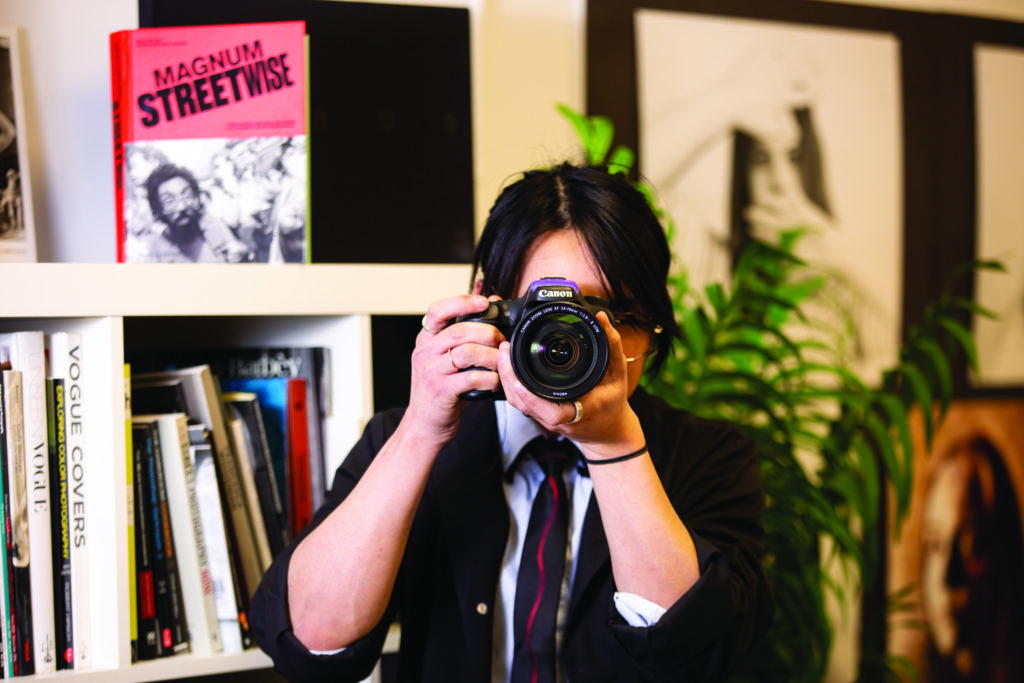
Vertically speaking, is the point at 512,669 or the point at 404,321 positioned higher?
the point at 404,321

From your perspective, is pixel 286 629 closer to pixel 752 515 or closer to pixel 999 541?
pixel 752 515

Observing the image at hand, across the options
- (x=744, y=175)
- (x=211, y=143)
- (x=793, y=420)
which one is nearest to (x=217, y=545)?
(x=211, y=143)

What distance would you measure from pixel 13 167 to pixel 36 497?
0.43 meters

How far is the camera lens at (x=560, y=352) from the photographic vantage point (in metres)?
0.69

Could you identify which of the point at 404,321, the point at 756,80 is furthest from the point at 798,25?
the point at 404,321

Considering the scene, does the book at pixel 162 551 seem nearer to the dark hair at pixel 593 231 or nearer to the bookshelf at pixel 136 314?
the bookshelf at pixel 136 314

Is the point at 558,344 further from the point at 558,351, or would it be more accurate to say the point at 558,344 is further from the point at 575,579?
the point at 575,579

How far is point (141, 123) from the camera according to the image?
95cm

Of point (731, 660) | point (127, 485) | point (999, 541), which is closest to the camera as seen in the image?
point (731, 660)

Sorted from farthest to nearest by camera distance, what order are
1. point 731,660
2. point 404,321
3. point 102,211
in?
point 102,211
point 404,321
point 731,660

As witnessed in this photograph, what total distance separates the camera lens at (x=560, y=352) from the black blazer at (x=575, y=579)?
0.21 m

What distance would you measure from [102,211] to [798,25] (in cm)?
132

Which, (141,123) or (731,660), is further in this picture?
(141,123)

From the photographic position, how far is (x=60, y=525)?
878 millimetres
